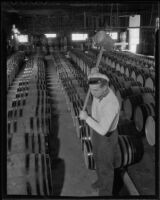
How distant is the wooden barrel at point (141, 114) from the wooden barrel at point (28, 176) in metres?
2.99

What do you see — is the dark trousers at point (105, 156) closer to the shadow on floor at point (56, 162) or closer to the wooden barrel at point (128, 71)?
the shadow on floor at point (56, 162)

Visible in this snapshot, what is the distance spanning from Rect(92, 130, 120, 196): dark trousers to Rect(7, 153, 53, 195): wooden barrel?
2.21ft

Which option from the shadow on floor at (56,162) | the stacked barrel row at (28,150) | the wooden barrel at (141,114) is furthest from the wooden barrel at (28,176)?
the wooden barrel at (141,114)

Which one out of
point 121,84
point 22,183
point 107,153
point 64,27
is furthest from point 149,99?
point 64,27

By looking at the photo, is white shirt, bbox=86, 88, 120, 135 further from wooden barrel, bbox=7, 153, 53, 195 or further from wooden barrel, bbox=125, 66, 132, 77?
wooden barrel, bbox=125, 66, 132, 77

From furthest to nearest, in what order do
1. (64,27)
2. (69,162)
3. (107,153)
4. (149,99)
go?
(64,27) < (149,99) < (69,162) < (107,153)

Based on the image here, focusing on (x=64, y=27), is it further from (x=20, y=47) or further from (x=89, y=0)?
(x=89, y=0)

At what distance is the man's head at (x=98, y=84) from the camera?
354 centimetres

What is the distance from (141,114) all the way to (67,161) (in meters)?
2.07

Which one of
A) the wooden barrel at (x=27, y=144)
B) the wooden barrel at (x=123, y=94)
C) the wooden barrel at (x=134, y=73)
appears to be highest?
the wooden barrel at (x=134, y=73)

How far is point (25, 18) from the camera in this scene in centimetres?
Result: 2781

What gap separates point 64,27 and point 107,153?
2402 cm

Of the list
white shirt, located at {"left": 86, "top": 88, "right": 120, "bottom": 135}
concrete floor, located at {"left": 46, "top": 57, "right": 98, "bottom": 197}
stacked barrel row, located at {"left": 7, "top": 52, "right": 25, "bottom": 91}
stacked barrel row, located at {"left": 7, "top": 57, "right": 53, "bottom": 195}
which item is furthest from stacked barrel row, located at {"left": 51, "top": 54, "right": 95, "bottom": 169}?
stacked barrel row, located at {"left": 7, "top": 52, "right": 25, "bottom": 91}

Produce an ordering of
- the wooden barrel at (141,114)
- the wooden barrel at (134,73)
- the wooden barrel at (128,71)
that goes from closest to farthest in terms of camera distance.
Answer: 1. the wooden barrel at (141,114)
2. the wooden barrel at (134,73)
3. the wooden barrel at (128,71)
